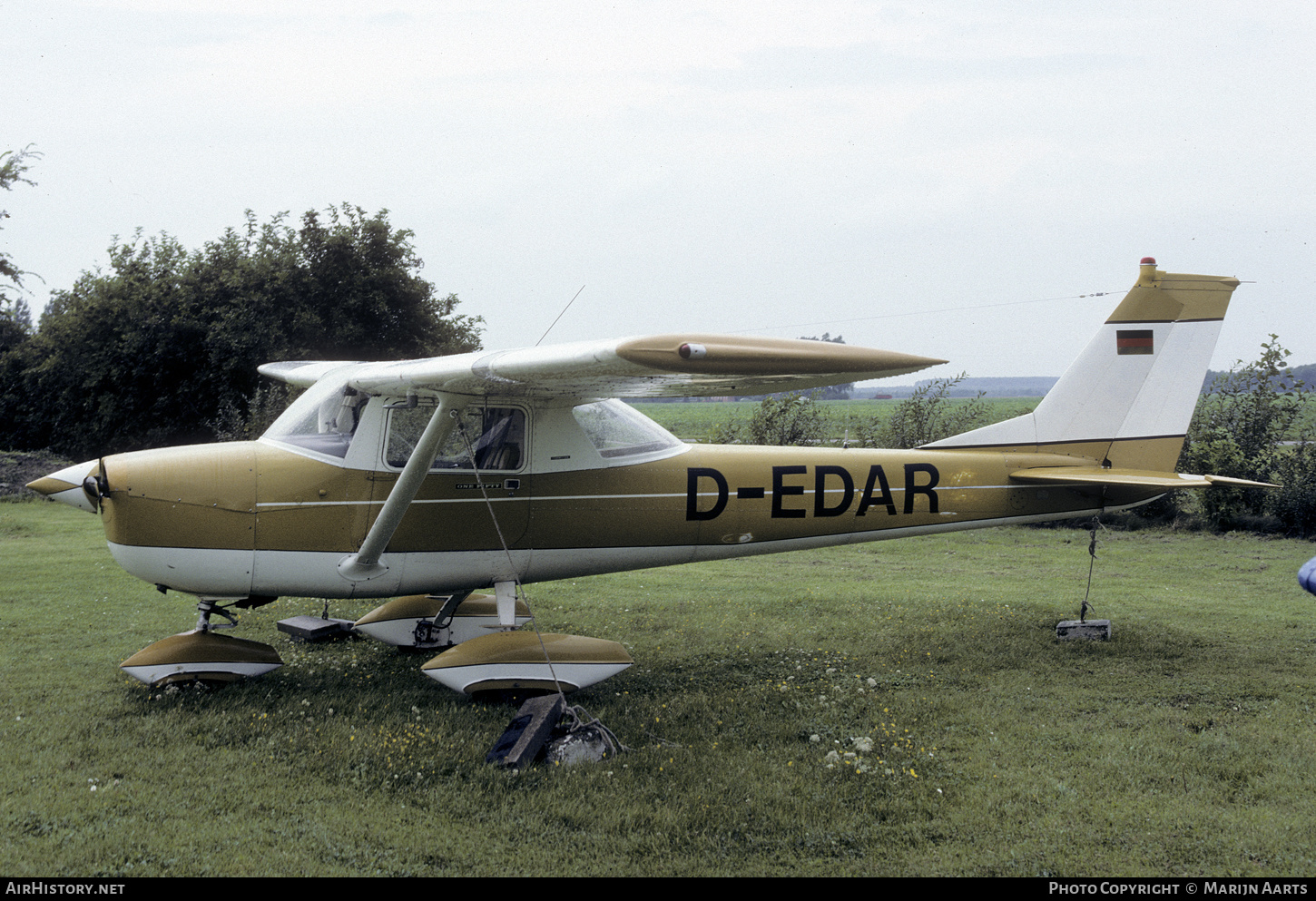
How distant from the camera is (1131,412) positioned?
8.22m

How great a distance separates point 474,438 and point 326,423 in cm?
112

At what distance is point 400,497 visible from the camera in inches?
242

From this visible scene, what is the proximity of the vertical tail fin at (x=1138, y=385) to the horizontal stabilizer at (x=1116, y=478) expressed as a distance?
13 cm

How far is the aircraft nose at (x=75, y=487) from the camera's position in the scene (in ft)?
20.7

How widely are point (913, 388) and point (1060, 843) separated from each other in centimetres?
1477

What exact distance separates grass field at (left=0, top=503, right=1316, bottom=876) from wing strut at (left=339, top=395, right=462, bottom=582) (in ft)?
3.21

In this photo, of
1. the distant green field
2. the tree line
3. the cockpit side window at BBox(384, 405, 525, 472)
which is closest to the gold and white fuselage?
the cockpit side window at BBox(384, 405, 525, 472)

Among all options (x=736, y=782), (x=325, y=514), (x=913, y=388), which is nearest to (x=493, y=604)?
(x=325, y=514)

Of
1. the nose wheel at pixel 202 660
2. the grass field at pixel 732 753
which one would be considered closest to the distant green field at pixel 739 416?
the grass field at pixel 732 753

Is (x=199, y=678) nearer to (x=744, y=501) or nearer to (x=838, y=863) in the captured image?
(x=744, y=501)

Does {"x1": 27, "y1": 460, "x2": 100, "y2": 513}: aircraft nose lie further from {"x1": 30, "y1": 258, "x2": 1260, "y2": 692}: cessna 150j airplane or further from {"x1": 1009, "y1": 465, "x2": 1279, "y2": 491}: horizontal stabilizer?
{"x1": 1009, "y1": 465, "x2": 1279, "y2": 491}: horizontal stabilizer

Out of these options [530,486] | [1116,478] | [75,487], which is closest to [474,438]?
[530,486]

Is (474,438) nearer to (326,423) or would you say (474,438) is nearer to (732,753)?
(326,423)

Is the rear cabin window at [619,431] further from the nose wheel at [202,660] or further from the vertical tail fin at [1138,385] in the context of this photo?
the nose wheel at [202,660]
